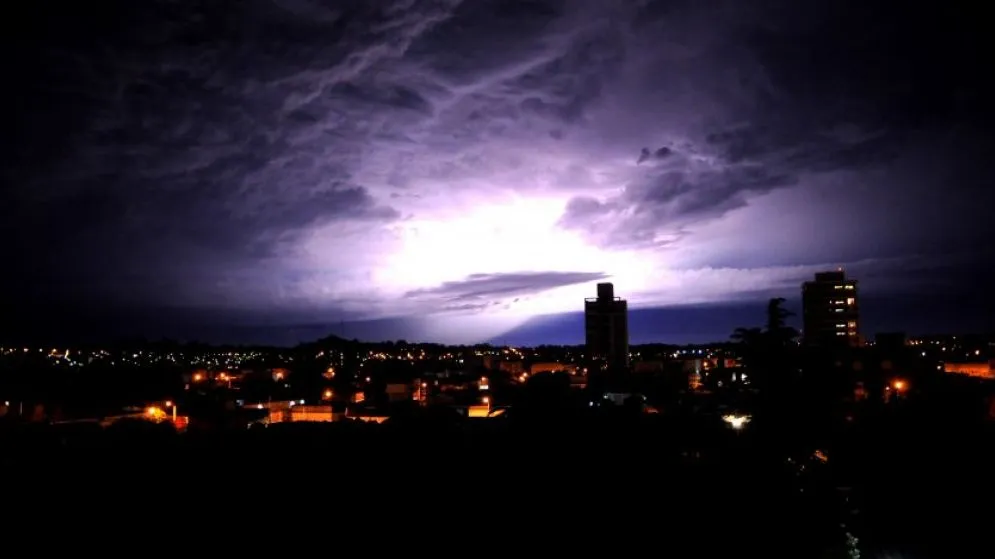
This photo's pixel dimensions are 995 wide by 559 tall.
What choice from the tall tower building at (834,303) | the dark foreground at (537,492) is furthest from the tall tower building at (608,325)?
the dark foreground at (537,492)

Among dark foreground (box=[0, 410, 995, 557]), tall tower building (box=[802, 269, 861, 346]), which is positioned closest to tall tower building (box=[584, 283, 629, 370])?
tall tower building (box=[802, 269, 861, 346])

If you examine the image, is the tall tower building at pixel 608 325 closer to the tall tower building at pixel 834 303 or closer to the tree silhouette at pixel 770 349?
the tall tower building at pixel 834 303

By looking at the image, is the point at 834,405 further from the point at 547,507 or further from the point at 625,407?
the point at 547,507

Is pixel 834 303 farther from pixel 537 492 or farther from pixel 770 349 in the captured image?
pixel 537 492

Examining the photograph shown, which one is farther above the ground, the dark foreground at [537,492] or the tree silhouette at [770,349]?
the tree silhouette at [770,349]

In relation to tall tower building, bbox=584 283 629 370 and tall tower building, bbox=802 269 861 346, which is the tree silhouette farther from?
tall tower building, bbox=802 269 861 346

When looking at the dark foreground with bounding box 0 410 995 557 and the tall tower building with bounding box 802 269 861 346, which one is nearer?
the dark foreground with bounding box 0 410 995 557

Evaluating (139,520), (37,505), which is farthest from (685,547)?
(37,505)

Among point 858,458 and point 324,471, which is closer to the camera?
point 324,471
